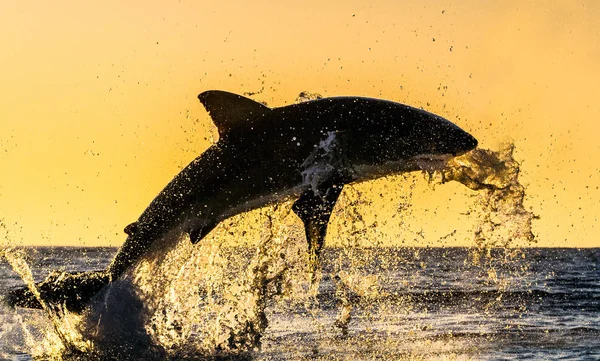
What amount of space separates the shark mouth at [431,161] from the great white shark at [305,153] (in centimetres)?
1

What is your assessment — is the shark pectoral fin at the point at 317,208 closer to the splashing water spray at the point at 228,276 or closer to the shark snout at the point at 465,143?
the splashing water spray at the point at 228,276

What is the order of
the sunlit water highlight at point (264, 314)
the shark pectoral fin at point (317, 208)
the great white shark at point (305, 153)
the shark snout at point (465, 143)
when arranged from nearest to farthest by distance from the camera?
1. the shark pectoral fin at point (317, 208)
2. the great white shark at point (305, 153)
3. the shark snout at point (465, 143)
4. the sunlit water highlight at point (264, 314)

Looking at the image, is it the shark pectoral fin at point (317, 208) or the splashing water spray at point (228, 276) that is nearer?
the shark pectoral fin at point (317, 208)

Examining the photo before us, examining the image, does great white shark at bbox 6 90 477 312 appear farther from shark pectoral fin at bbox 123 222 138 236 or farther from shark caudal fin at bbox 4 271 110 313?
shark caudal fin at bbox 4 271 110 313

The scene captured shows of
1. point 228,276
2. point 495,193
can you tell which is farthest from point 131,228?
point 495,193

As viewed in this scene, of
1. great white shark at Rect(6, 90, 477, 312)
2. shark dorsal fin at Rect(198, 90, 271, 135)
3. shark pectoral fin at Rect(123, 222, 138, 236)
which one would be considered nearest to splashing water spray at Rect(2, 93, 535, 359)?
shark pectoral fin at Rect(123, 222, 138, 236)

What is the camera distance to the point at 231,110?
11.3m

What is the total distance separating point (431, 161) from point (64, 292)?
5309 mm

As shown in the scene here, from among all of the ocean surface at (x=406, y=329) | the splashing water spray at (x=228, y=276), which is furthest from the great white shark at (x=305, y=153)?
the ocean surface at (x=406, y=329)

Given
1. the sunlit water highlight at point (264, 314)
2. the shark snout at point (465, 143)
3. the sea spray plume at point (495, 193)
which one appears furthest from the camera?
the sunlit water highlight at point (264, 314)

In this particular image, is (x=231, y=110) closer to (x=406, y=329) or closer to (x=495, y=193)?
(x=495, y=193)

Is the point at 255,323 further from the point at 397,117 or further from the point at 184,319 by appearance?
the point at 397,117

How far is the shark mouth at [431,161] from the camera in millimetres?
11125

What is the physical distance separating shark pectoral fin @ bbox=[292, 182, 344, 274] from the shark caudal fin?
10.6ft
